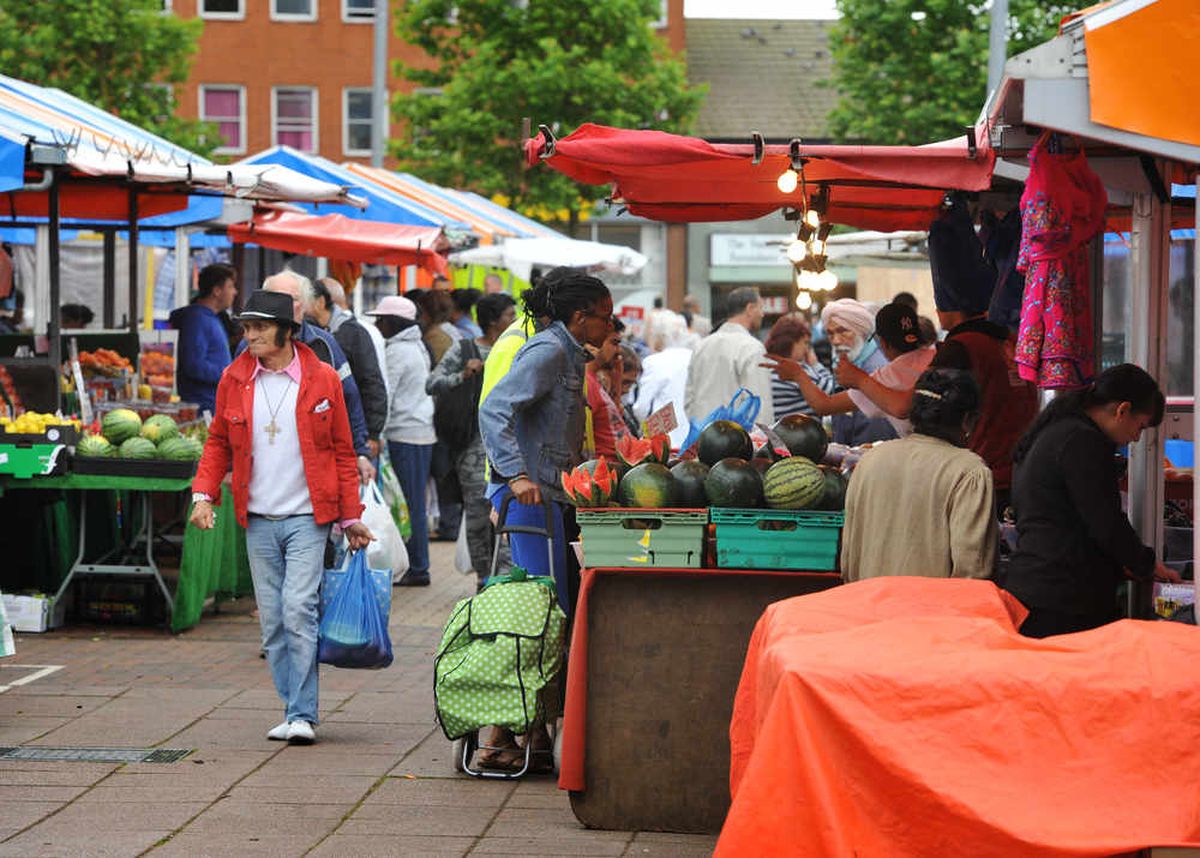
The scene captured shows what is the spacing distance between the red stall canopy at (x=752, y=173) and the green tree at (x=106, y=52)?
85.5 ft

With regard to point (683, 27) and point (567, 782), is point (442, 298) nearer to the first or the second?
point (567, 782)

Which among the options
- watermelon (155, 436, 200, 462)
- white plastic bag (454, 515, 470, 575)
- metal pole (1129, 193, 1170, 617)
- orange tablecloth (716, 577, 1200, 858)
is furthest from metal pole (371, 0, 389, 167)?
orange tablecloth (716, 577, 1200, 858)

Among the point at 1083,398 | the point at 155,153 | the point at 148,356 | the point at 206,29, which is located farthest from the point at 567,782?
the point at 206,29

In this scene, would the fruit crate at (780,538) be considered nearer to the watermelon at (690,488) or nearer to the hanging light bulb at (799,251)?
the watermelon at (690,488)

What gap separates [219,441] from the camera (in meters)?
8.02

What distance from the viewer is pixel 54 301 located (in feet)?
38.2

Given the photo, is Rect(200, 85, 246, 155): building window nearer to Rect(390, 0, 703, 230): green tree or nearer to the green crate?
Rect(390, 0, 703, 230): green tree

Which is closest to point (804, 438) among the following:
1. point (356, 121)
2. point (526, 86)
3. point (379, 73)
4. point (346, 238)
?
point (346, 238)

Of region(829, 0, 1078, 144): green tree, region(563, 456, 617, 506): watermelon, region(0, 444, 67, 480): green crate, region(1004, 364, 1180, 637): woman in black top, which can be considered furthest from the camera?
region(829, 0, 1078, 144): green tree

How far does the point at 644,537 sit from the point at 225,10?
41.1 m

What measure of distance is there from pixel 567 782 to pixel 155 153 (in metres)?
6.70

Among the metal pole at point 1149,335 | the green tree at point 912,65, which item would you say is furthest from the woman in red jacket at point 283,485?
the green tree at point 912,65

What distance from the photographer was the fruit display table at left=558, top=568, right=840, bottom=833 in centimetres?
648

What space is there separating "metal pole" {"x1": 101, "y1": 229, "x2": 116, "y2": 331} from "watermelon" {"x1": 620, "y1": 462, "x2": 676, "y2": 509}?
8.53 m
